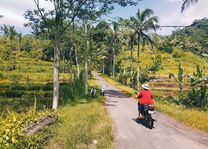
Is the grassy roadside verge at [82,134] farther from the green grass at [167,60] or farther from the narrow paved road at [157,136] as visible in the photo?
the green grass at [167,60]

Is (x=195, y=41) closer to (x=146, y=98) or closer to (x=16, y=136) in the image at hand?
(x=146, y=98)

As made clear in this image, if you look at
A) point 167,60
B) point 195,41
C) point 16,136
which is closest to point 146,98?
point 16,136

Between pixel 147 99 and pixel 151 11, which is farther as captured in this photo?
pixel 151 11

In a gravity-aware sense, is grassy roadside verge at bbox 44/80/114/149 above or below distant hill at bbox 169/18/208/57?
below

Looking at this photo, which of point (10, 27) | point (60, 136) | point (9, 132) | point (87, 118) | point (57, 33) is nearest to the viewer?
point (9, 132)

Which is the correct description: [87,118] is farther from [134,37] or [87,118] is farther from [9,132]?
[134,37]

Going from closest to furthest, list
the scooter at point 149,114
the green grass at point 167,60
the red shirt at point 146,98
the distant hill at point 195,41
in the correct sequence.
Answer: the scooter at point 149,114, the red shirt at point 146,98, the distant hill at point 195,41, the green grass at point 167,60

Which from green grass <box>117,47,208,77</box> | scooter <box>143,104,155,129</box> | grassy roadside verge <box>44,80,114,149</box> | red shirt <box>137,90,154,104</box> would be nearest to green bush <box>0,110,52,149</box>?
grassy roadside verge <box>44,80,114,149</box>

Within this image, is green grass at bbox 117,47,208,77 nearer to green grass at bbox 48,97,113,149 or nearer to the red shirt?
the red shirt

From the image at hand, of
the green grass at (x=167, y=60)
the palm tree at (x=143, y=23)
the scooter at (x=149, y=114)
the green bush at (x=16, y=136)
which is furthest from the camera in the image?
the green grass at (x=167, y=60)

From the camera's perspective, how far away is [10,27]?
117 metres

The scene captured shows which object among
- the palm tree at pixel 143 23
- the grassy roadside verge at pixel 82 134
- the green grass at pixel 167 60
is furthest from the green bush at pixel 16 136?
the green grass at pixel 167 60

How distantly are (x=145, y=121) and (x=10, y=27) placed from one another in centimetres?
10632

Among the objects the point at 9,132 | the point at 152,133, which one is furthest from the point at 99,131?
the point at 9,132
